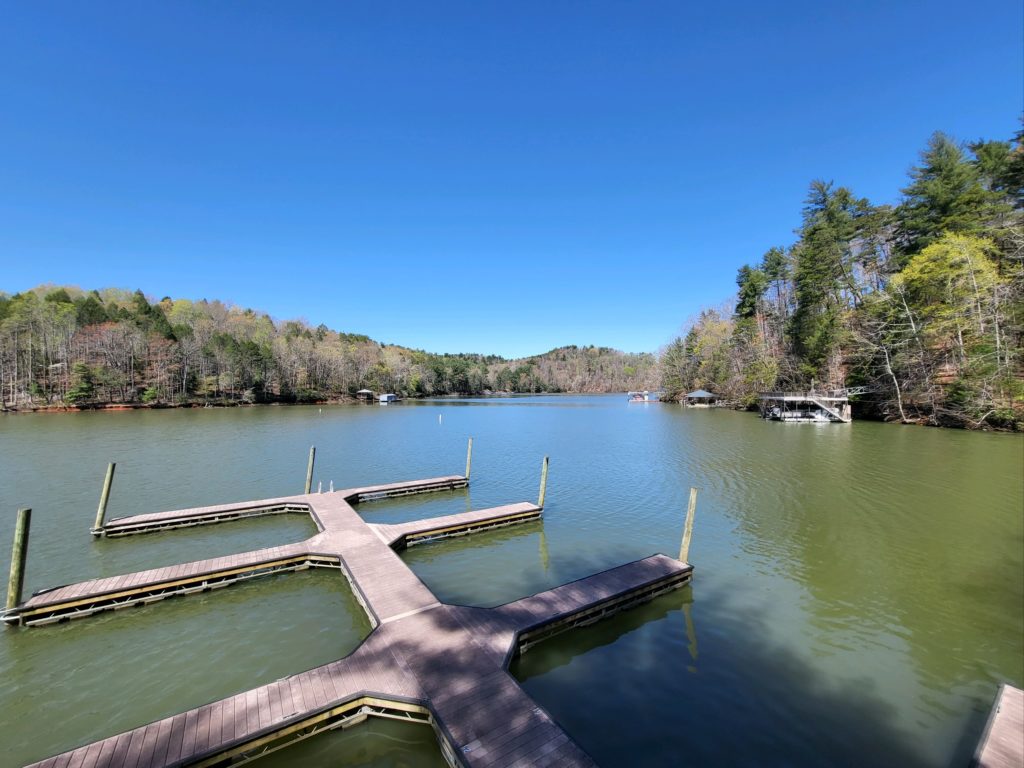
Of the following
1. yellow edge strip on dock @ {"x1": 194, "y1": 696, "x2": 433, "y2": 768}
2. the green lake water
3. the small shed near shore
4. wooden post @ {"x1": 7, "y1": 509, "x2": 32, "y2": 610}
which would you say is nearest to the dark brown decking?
yellow edge strip on dock @ {"x1": 194, "y1": 696, "x2": 433, "y2": 768}

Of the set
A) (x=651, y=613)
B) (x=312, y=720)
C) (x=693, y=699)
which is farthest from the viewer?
(x=651, y=613)

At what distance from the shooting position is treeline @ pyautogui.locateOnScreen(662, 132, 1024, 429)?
1180 inches

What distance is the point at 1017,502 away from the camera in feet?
49.0

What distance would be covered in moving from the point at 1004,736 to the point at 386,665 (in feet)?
24.4

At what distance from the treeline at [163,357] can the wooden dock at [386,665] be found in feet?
193

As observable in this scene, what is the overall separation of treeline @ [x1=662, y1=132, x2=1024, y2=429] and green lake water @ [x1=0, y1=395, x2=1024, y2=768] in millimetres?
14301

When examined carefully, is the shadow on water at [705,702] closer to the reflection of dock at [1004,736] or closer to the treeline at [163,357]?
the reflection of dock at [1004,736]

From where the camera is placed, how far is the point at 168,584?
9023 millimetres

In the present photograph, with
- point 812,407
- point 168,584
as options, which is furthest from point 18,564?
point 812,407

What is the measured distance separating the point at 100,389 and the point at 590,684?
2764 inches

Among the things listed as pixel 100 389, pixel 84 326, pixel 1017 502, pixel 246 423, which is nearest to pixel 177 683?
pixel 1017 502

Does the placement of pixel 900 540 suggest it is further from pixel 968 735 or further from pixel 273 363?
pixel 273 363

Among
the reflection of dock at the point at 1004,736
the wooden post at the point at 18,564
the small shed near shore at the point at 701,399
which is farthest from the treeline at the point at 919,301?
the wooden post at the point at 18,564

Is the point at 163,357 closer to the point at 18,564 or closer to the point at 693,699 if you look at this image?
the point at 18,564
